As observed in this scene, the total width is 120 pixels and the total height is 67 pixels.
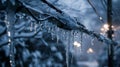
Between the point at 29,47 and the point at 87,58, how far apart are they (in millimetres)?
35089

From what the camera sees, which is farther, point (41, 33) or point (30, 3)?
point (41, 33)

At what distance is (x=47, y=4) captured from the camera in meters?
4.59

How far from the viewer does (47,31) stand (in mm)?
5879

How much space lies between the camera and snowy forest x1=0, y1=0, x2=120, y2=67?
14.9 feet

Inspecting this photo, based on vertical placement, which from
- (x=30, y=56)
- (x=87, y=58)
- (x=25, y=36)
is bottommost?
(x=87, y=58)

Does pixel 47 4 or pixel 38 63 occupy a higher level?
pixel 47 4

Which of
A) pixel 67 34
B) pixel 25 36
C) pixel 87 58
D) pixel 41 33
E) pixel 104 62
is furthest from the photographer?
pixel 87 58

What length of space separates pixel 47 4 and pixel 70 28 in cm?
51

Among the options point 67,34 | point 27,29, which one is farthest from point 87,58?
point 67,34

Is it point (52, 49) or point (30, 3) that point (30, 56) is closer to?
point (52, 49)

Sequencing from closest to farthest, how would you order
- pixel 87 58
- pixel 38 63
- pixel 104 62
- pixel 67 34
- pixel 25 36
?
pixel 67 34
pixel 25 36
pixel 38 63
pixel 104 62
pixel 87 58

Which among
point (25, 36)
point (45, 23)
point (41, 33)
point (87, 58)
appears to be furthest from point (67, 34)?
point (87, 58)

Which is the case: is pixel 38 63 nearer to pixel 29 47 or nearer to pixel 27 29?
pixel 29 47

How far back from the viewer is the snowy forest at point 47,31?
179 inches
